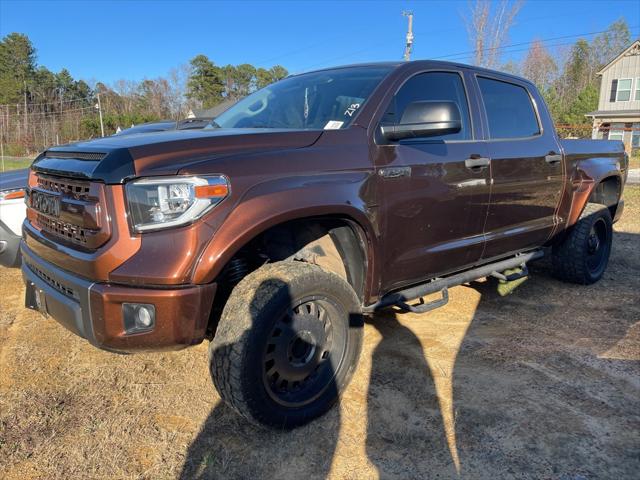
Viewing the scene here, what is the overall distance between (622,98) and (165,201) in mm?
38469

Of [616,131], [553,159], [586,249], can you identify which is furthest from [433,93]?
[616,131]

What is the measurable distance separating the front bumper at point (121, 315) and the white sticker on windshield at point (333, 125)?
3.92 feet

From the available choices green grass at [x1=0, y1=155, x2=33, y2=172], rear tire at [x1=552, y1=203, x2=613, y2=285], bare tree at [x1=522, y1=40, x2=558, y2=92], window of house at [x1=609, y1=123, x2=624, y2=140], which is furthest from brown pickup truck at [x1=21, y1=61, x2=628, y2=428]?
bare tree at [x1=522, y1=40, x2=558, y2=92]

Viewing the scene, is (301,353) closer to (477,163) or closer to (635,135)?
(477,163)

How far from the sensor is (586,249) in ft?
16.0

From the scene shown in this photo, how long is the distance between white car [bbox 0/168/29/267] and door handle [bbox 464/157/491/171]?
393 centimetres

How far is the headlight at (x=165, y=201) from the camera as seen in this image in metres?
2.21

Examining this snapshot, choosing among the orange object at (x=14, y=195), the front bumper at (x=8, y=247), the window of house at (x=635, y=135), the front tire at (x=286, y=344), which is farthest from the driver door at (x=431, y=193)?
the window of house at (x=635, y=135)

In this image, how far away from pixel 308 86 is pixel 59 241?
6.30 ft

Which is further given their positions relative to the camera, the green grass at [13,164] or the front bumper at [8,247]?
the green grass at [13,164]

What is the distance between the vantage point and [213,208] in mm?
2234

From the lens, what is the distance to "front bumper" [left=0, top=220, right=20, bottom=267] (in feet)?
14.7

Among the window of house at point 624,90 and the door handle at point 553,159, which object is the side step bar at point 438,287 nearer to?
the door handle at point 553,159

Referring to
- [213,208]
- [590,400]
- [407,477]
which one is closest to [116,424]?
[213,208]
